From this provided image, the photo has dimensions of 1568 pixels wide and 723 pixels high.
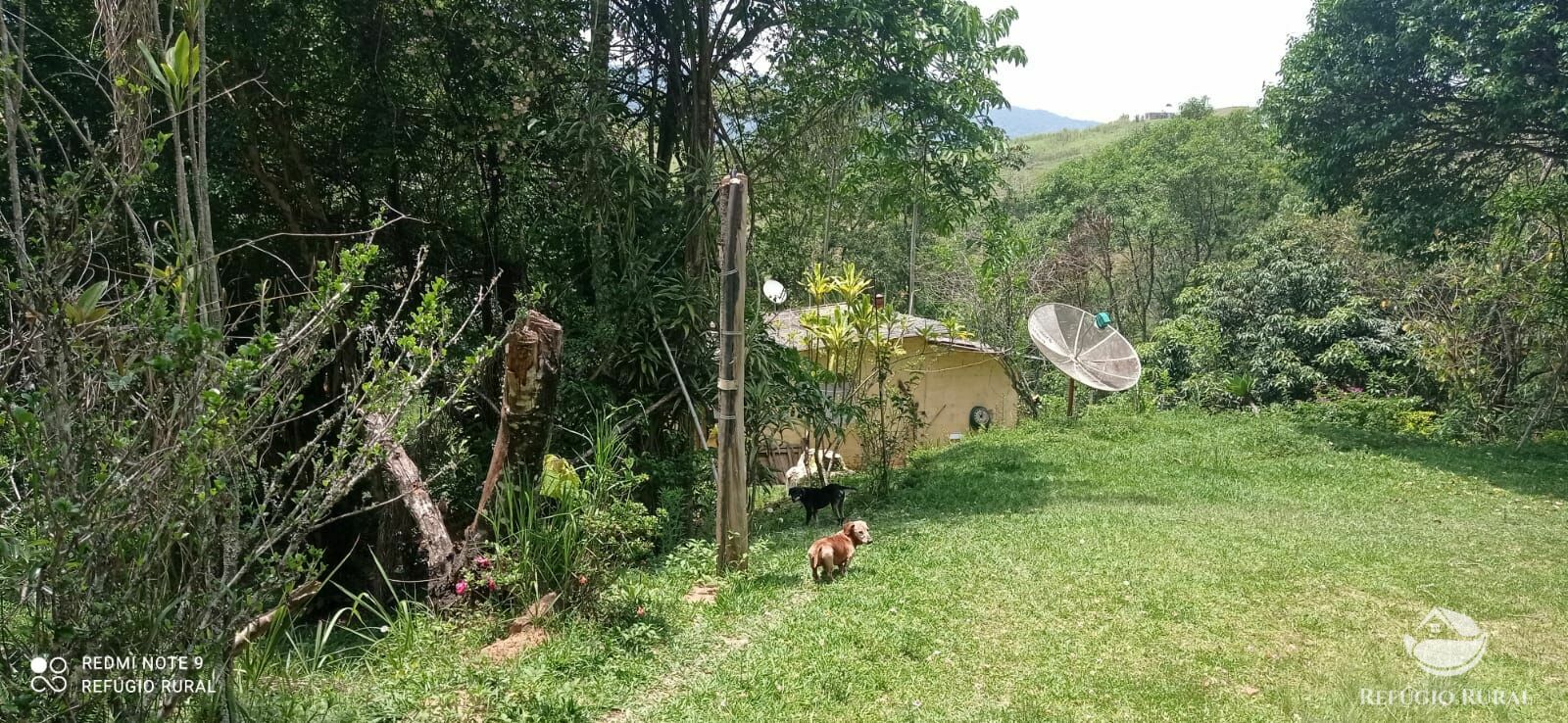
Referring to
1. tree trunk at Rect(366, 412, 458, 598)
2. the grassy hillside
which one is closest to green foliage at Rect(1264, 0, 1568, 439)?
tree trunk at Rect(366, 412, 458, 598)

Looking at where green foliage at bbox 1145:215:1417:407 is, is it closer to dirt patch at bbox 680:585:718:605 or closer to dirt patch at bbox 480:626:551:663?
dirt patch at bbox 680:585:718:605

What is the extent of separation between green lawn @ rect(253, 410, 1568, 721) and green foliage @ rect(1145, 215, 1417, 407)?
20.6ft

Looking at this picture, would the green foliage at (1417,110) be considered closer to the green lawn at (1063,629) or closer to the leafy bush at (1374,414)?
the leafy bush at (1374,414)

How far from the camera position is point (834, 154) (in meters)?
8.27

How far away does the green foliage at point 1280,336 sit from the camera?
45.8 ft

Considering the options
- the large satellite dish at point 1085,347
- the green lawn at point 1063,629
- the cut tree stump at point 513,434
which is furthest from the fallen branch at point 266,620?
the large satellite dish at point 1085,347

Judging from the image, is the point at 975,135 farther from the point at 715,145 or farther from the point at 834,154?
the point at 715,145

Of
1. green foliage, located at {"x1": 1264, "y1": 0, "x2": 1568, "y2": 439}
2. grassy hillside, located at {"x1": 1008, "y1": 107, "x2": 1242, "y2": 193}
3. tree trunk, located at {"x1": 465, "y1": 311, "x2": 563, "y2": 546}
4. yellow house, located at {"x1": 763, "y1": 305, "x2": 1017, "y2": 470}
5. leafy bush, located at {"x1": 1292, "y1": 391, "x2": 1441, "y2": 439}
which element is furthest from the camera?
grassy hillside, located at {"x1": 1008, "y1": 107, "x2": 1242, "y2": 193}

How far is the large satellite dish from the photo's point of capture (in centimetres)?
1284

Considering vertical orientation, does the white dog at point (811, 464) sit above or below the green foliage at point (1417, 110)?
below

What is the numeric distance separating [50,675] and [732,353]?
3.49 m

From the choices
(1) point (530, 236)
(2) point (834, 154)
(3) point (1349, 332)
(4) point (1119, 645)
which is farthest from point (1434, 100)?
(1) point (530, 236)

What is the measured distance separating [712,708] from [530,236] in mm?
5324

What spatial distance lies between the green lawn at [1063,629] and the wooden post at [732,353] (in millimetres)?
550
